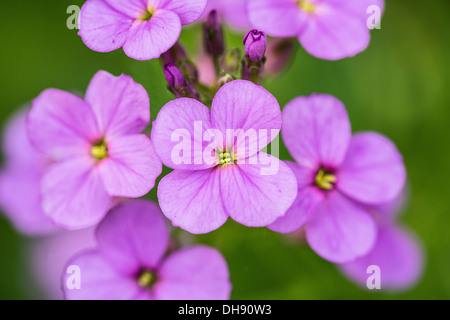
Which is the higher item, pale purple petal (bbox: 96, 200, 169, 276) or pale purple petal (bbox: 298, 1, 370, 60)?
Answer: pale purple petal (bbox: 298, 1, 370, 60)

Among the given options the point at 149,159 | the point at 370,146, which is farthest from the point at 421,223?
the point at 149,159

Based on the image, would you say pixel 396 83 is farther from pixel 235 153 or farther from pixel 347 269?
pixel 235 153

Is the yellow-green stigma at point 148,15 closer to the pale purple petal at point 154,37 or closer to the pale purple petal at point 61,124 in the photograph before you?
the pale purple petal at point 154,37

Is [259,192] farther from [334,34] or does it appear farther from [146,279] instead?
[334,34]

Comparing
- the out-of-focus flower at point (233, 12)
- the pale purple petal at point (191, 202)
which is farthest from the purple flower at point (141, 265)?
the out-of-focus flower at point (233, 12)

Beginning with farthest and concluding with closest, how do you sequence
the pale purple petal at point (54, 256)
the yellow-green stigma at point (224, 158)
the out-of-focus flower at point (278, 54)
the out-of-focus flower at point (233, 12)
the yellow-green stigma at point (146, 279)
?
the pale purple petal at point (54, 256) < the out-of-focus flower at point (233, 12) < the out-of-focus flower at point (278, 54) < the yellow-green stigma at point (146, 279) < the yellow-green stigma at point (224, 158)

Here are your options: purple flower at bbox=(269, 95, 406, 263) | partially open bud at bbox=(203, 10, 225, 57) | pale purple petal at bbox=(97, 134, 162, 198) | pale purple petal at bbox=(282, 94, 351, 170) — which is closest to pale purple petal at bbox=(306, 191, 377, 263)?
purple flower at bbox=(269, 95, 406, 263)

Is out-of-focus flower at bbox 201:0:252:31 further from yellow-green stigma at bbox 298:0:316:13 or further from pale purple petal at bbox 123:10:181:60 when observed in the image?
pale purple petal at bbox 123:10:181:60
